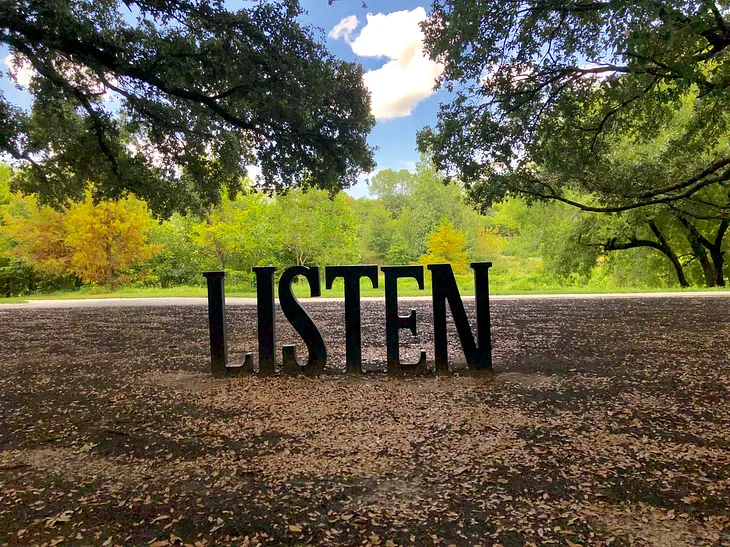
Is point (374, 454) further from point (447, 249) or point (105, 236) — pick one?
point (447, 249)

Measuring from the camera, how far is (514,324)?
6.21 m

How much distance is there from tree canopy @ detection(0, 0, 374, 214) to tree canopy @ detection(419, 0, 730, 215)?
2.01 m

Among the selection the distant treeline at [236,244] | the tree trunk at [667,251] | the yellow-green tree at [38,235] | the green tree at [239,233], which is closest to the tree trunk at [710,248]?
the tree trunk at [667,251]

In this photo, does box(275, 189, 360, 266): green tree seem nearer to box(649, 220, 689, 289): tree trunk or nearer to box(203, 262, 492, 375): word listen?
box(649, 220, 689, 289): tree trunk

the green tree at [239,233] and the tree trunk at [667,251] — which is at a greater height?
the green tree at [239,233]

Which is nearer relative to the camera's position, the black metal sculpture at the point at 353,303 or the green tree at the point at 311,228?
the black metal sculpture at the point at 353,303

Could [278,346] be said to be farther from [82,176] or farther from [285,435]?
[82,176]

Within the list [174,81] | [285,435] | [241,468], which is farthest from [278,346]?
[174,81]

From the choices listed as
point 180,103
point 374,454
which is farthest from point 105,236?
point 374,454

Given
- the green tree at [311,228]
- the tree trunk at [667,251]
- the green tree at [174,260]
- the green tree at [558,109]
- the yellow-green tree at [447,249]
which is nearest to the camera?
the green tree at [558,109]

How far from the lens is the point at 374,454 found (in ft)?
6.45

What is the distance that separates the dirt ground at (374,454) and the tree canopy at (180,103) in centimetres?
449

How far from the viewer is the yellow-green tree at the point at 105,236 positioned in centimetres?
1660

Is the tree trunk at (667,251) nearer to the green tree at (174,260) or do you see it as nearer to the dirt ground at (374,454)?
the dirt ground at (374,454)
